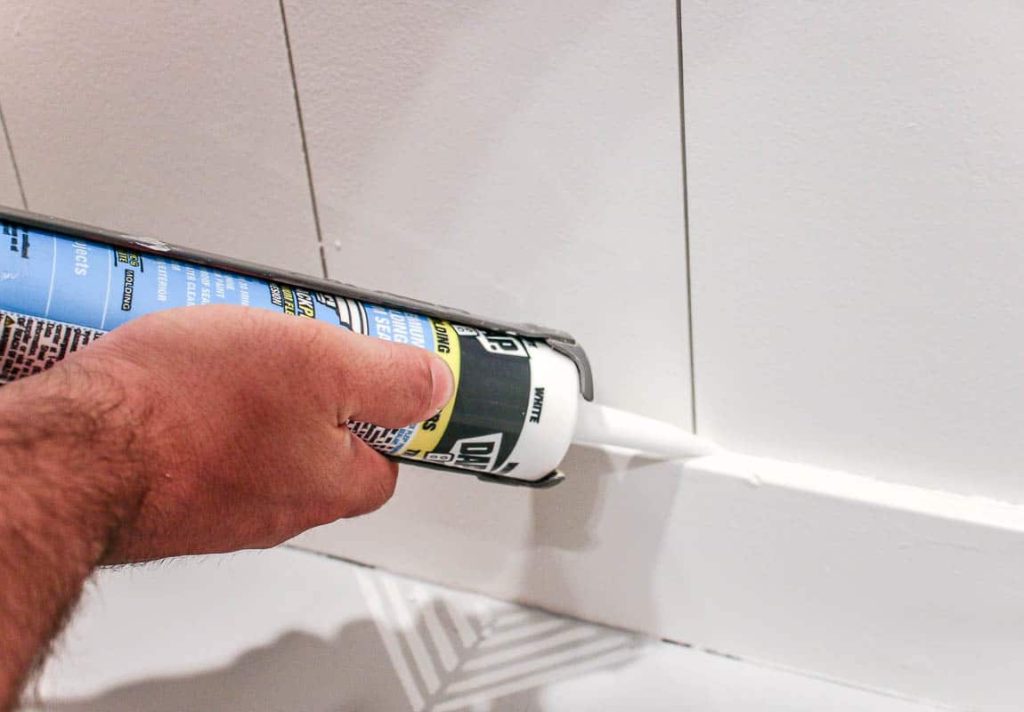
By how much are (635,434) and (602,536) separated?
0.10 m

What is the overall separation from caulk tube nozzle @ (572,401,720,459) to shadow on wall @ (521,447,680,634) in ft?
0.06

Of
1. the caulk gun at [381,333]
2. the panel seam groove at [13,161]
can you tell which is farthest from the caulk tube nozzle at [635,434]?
the panel seam groove at [13,161]

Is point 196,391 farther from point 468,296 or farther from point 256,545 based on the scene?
point 468,296

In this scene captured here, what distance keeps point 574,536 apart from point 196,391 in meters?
0.32

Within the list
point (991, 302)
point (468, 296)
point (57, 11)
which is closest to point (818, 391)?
point (991, 302)

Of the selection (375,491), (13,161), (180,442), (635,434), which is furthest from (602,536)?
(13,161)

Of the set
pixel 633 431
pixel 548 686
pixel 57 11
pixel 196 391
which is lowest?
pixel 548 686

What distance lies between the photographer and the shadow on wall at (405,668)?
621 millimetres

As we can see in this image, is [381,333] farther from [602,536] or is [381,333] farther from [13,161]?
[13,161]

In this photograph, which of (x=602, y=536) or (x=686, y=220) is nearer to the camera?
(x=686, y=220)

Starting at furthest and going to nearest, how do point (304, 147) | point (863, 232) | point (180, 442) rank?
point (304, 147) → point (863, 232) → point (180, 442)

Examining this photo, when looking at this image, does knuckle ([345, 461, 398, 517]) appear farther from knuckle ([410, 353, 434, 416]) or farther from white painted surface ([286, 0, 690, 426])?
white painted surface ([286, 0, 690, 426])

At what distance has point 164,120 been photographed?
61 cm

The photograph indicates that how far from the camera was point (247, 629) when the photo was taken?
683mm
